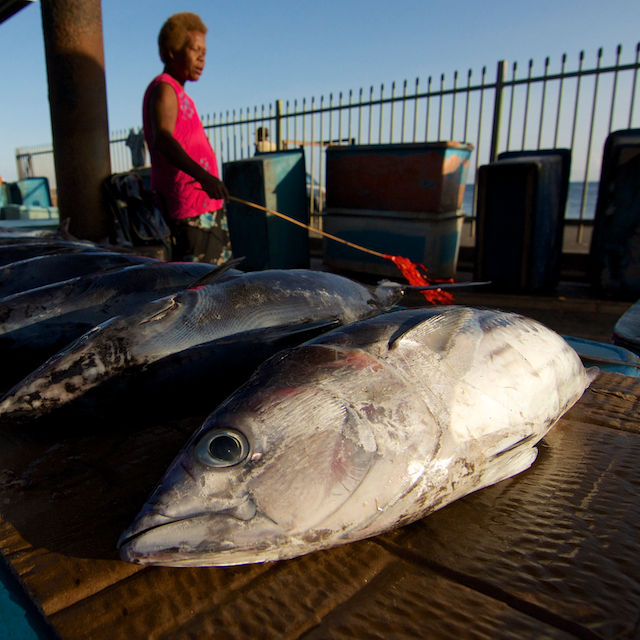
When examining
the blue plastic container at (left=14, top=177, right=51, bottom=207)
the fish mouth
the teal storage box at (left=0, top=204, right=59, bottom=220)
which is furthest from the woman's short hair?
the blue plastic container at (left=14, top=177, right=51, bottom=207)

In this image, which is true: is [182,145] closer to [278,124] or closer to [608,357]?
[608,357]

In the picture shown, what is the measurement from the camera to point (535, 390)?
1.42m

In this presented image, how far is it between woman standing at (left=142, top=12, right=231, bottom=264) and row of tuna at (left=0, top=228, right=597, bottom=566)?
70.6 inches

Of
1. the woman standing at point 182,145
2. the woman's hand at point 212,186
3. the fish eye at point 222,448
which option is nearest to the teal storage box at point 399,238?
the woman standing at point 182,145

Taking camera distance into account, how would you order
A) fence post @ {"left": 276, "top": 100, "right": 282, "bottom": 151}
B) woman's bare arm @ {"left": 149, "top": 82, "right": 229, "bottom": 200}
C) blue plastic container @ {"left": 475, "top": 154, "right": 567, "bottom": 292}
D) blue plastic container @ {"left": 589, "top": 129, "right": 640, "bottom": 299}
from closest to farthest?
woman's bare arm @ {"left": 149, "top": 82, "right": 229, "bottom": 200} < blue plastic container @ {"left": 589, "top": 129, "right": 640, "bottom": 299} < blue plastic container @ {"left": 475, "top": 154, "right": 567, "bottom": 292} < fence post @ {"left": 276, "top": 100, "right": 282, "bottom": 151}

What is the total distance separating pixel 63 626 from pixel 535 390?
1312 mm

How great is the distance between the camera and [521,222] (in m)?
5.98

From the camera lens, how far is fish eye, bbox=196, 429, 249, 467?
1042 mm

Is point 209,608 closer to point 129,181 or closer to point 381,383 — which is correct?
point 381,383

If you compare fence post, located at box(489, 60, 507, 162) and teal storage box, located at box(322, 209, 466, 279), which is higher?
fence post, located at box(489, 60, 507, 162)

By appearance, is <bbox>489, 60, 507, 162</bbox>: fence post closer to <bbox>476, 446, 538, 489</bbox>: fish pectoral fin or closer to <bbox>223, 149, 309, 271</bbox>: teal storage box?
<bbox>223, 149, 309, 271</bbox>: teal storage box

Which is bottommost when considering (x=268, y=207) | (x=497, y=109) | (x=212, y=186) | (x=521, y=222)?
(x=521, y=222)

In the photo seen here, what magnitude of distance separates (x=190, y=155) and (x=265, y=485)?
343 cm

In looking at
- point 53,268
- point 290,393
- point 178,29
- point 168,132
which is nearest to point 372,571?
point 290,393
